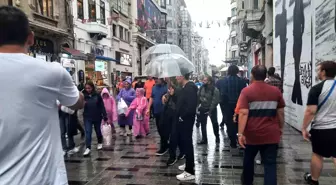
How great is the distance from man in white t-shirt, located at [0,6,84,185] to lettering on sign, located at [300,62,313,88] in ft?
24.5

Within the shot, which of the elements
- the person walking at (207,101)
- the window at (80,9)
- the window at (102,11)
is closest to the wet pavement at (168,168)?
the person walking at (207,101)

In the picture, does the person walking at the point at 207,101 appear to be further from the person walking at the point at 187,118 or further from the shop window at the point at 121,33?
the shop window at the point at 121,33

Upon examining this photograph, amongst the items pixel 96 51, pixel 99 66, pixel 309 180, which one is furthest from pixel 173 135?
pixel 96 51

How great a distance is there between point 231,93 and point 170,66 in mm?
1513

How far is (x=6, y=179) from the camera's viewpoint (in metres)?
1.59

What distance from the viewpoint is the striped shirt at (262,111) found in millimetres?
4031

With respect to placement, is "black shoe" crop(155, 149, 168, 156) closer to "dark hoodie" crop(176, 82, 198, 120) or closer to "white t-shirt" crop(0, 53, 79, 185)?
"dark hoodie" crop(176, 82, 198, 120)

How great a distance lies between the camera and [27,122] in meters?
1.64

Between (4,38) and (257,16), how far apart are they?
64.7 ft

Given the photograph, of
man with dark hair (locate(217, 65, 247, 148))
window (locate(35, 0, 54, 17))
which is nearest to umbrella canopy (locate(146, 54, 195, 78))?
man with dark hair (locate(217, 65, 247, 148))

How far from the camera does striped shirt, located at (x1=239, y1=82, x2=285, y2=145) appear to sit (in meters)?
4.03

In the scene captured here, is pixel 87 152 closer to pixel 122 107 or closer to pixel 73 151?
pixel 73 151

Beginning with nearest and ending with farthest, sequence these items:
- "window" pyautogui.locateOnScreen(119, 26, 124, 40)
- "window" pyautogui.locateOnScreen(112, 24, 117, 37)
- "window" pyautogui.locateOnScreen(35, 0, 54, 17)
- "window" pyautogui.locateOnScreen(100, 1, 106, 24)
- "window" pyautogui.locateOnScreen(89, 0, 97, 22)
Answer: "window" pyautogui.locateOnScreen(35, 0, 54, 17)
"window" pyautogui.locateOnScreen(89, 0, 97, 22)
"window" pyautogui.locateOnScreen(100, 1, 106, 24)
"window" pyautogui.locateOnScreen(112, 24, 117, 37)
"window" pyautogui.locateOnScreen(119, 26, 124, 40)

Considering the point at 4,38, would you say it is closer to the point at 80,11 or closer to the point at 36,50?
the point at 36,50
